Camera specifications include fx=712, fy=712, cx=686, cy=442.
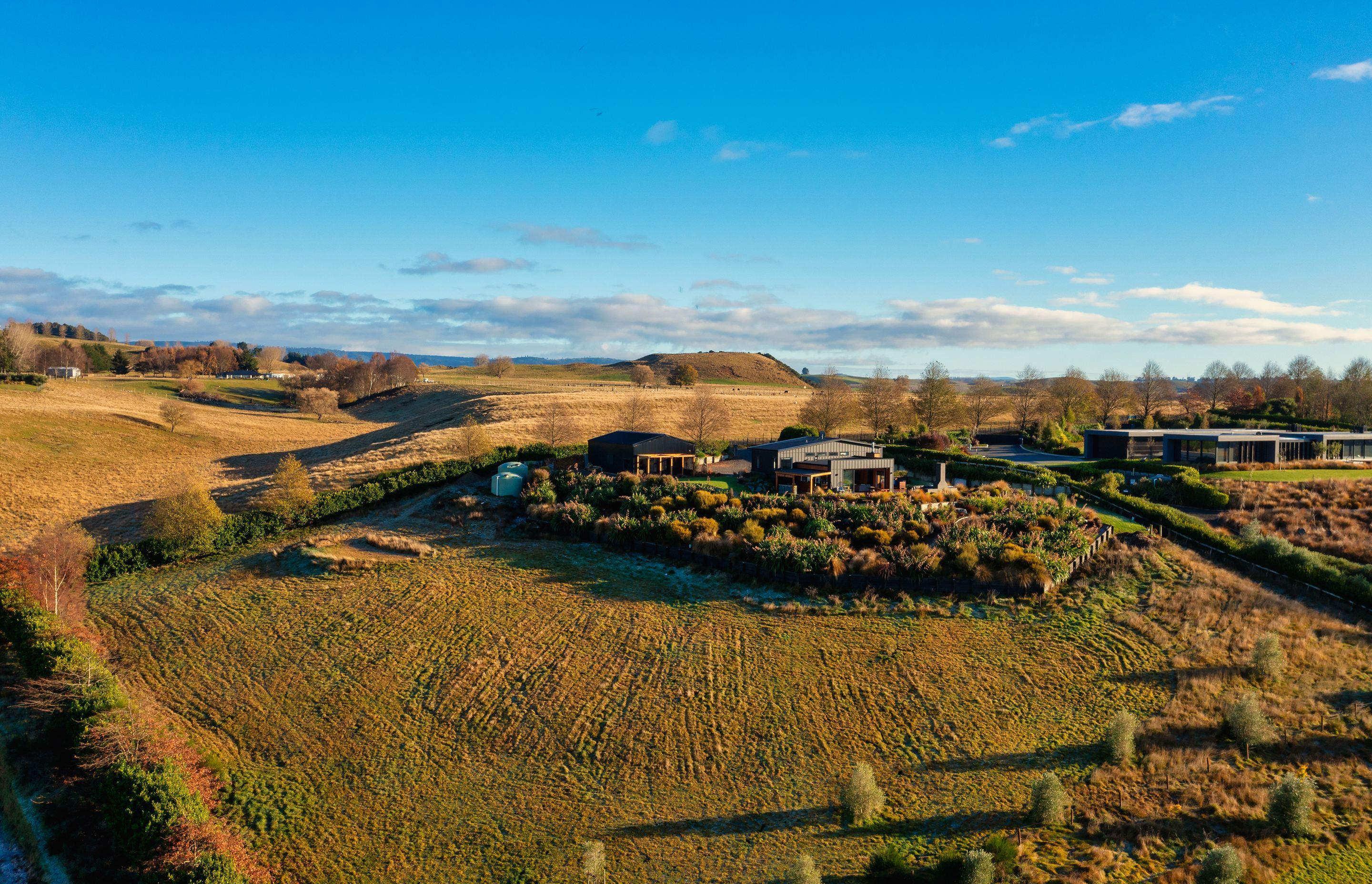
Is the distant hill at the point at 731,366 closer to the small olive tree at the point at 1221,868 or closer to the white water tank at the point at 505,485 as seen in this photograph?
the white water tank at the point at 505,485

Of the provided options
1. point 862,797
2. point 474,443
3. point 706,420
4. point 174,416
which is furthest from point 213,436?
point 862,797

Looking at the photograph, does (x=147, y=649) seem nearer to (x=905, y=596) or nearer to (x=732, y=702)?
(x=732, y=702)

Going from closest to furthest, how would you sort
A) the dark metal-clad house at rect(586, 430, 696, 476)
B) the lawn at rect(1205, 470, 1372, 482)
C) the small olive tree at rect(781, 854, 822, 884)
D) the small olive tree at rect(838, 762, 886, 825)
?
1. the small olive tree at rect(781, 854, 822, 884)
2. the small olive tree at rect(838, 762, 886, 825)
3. the lawn at rect(1205, 470, 1372, 482)
4. the dark metal-clad house at rect(586, 430, 696, 476)

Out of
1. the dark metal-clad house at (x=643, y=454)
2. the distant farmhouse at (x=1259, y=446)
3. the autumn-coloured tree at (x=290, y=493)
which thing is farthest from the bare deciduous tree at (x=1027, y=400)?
the autumn-coloured tree at (x=290, y=493)

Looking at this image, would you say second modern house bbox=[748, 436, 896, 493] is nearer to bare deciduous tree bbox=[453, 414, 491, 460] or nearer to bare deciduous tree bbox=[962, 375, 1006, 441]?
bare deciduous tree bbox=[453, 414, 491, 460]

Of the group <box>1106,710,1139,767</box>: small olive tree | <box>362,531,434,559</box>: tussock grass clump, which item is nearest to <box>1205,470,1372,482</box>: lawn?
<box>1106,710,1139,767</box>: small olive tree

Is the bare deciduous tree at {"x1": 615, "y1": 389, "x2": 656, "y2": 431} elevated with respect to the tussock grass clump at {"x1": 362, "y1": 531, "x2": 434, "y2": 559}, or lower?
elevated

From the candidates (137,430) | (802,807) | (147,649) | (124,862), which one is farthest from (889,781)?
(137,430)
